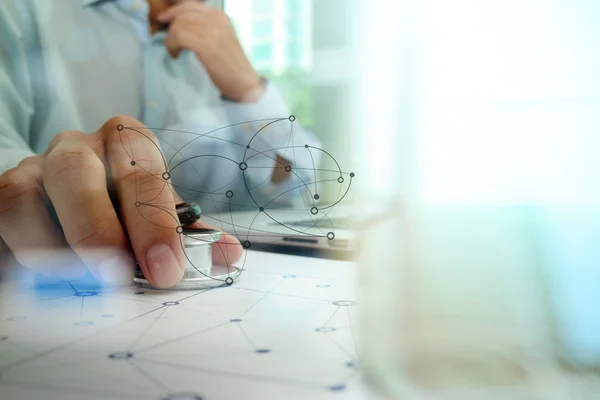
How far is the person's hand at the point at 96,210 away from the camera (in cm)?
32

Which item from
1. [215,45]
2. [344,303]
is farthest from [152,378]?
[215,45]

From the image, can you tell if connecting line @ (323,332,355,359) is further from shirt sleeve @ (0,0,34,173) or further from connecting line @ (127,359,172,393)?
shirt sleeve @ (0,0,34,173)

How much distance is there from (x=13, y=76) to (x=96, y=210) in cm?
15

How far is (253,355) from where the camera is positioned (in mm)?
240

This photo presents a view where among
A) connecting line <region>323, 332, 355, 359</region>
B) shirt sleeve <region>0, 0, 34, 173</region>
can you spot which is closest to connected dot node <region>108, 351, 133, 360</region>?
connecting line <region>323, 332, 355, 359</region>

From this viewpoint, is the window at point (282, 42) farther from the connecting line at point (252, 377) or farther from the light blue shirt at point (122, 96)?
the connecting line at point (252, 377)

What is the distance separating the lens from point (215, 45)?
359 mm

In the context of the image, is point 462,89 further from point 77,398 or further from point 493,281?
point 77,398

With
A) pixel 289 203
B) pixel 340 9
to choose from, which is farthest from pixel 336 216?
pixel 340 9

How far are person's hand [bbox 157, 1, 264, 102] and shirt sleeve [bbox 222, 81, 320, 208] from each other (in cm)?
1

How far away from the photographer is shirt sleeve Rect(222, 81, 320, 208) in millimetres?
338

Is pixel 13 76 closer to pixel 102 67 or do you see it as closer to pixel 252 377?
pixel 102 67

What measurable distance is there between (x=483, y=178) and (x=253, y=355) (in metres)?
0.17

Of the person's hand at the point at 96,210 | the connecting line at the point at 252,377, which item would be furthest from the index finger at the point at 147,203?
the connecting line at the point at 252,377
